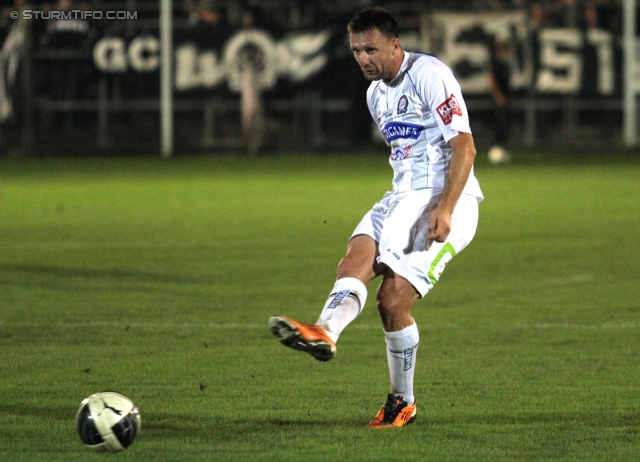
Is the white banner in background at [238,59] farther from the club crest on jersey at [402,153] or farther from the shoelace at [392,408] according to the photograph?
the shoelace at [392,408]

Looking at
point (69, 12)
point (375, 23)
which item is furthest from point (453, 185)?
point (69, 12)

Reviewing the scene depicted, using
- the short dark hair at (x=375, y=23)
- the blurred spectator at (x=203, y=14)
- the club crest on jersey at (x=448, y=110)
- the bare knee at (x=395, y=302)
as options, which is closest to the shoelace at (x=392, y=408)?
the bare knee at (x=395, y=302)

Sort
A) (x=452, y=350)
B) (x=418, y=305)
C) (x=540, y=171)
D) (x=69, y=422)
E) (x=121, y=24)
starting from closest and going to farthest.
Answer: (x=69, y=422)
(x=452, y=350)
(x=418, y=305)
(x=540, y=171)
(x=121, y=24)

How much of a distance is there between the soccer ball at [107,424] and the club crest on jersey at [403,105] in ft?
5.58

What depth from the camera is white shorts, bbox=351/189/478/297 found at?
5.45 metres

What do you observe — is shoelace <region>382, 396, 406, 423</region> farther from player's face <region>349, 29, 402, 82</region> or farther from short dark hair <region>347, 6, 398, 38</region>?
short dark hair <region>347, 6, 398, 38</region>

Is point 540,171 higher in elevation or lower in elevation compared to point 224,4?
lower

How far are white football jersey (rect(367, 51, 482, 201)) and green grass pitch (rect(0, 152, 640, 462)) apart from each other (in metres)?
1.05

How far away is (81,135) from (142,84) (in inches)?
61.7

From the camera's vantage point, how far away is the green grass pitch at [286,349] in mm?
5289

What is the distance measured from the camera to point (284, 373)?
6.70 meters

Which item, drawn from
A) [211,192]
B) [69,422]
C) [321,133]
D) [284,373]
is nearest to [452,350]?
[284,373]

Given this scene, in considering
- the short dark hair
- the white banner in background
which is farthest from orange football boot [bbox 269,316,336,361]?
the white banner in background

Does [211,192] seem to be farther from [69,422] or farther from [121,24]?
[69,422]
